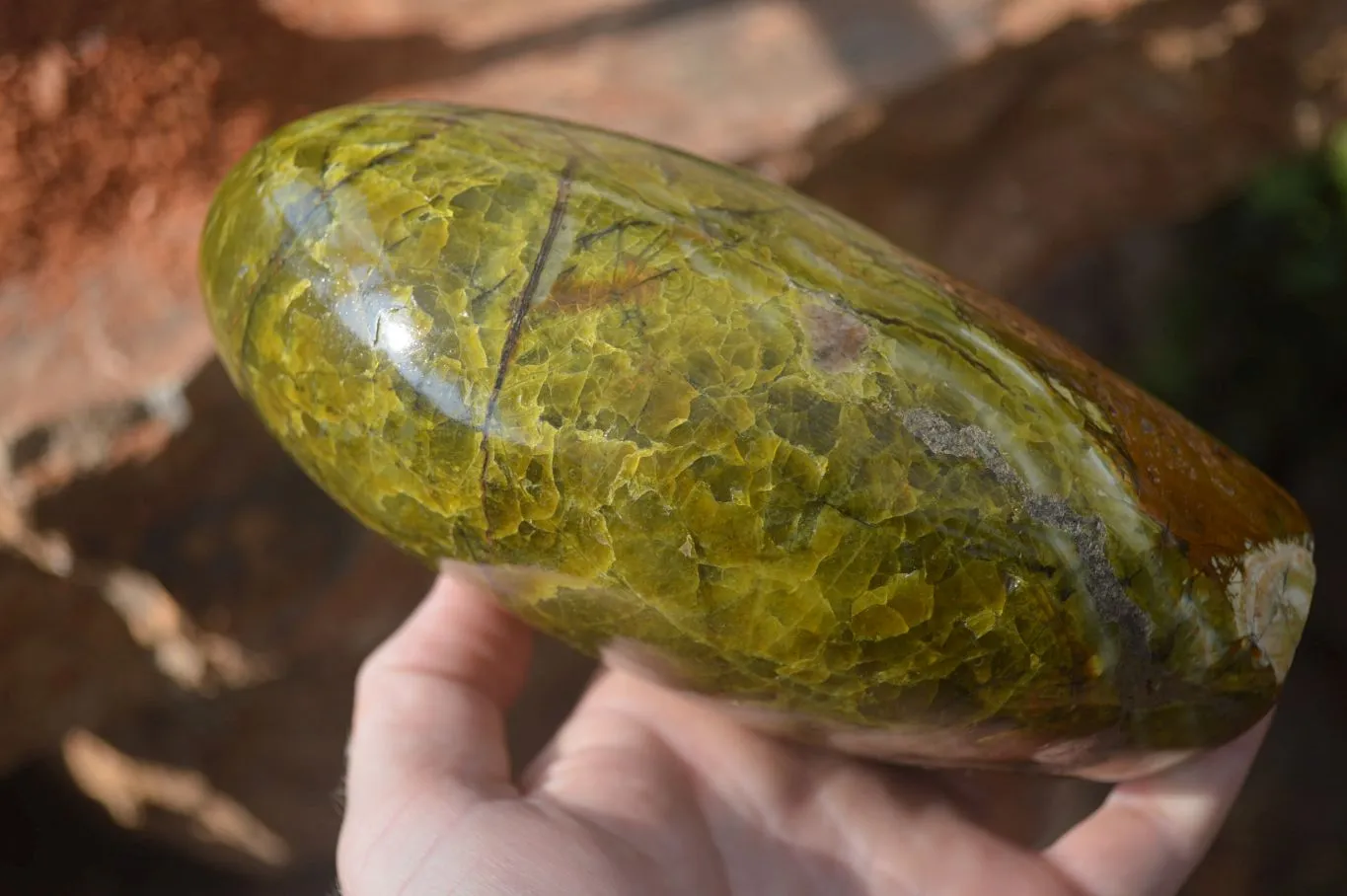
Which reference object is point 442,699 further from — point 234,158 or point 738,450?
point 234,158

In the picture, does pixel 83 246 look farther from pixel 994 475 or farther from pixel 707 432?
pixel 994 475

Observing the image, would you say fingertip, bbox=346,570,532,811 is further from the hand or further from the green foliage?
the green foliage

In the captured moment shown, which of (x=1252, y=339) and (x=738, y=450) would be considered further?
(x=1252, y=339)

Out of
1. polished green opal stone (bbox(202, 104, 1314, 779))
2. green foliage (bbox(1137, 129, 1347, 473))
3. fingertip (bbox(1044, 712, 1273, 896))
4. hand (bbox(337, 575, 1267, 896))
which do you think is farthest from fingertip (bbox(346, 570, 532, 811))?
green foliage (bbox(1137, 129, 1347, 473))

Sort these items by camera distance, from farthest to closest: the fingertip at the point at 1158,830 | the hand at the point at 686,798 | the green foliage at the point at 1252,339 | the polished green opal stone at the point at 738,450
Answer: the green foliage at the point at 1252,339 < the fingertip at the point at 1158,830 < the hand at the point at 686,798 < the polished green opal stone at the point at 738,450

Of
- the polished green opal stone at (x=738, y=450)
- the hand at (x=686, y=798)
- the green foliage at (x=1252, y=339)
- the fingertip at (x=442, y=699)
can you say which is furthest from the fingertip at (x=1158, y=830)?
the green foliage at (x=1252, y=339)

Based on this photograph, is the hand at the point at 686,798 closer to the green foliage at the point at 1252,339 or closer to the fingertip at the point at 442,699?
the fingertip at the point at 442,699

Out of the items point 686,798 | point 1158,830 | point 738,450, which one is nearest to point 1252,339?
point 1158,830
